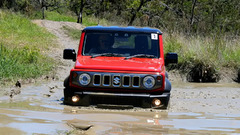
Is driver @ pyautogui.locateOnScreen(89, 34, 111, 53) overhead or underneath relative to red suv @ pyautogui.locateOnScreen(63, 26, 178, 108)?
overhead

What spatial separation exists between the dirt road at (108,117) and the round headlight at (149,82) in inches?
14.6

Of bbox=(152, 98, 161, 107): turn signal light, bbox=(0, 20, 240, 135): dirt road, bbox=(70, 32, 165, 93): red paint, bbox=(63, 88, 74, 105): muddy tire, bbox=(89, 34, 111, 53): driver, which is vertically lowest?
bbox=(0, 20, 240, 135): dirt road

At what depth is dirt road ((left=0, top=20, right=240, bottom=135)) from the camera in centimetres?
629

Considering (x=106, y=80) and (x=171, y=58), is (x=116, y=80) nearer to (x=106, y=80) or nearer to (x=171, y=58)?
(x=106, y=80)

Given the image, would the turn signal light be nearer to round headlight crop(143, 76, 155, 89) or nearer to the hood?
round headlight crop(143, 76, 155, 89)

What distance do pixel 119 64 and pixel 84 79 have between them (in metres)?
0.60

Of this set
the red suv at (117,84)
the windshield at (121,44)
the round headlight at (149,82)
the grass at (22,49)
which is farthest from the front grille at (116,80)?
the grass at (22,49)

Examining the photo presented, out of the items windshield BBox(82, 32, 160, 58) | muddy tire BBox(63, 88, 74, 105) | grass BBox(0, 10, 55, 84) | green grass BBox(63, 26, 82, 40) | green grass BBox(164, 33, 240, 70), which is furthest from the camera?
green grass BBox(63, 26, 82, 40)

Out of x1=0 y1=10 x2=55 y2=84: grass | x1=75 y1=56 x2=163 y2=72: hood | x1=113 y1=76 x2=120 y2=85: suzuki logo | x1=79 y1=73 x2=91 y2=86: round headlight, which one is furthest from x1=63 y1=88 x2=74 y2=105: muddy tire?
x1=0 y1=10 x2=55 y2=84: grass

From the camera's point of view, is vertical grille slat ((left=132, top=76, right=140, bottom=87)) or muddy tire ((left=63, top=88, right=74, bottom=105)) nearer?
vertical grille slat ((left=132, top=76, right=140, bottom=87))

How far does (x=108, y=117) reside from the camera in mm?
7055

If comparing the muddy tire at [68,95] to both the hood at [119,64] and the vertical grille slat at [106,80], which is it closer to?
the hood at [119,64]

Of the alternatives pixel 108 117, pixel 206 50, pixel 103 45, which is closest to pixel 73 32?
pixel 206 50

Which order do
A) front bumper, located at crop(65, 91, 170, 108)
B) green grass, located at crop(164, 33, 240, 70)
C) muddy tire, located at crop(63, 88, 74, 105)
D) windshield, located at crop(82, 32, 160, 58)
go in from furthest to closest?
green grass, located at crop(164, 33, 240, 70) < windshield, located at crop(82, 32, 160, 58) < muddy tire, located at crop(63, 88, 74, 105) < front bumper, located at crop(65, 91, 170, 108)
